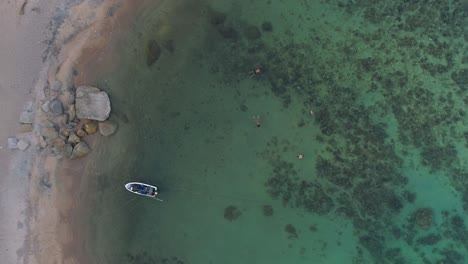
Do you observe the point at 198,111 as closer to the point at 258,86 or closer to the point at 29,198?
the point at 258,86

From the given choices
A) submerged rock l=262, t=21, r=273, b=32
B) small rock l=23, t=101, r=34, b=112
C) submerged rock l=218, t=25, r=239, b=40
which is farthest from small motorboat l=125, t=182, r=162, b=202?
submerged rock l=262, t=21, r=273, b=32

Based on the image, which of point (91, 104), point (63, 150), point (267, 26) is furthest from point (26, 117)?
point (267, 26)

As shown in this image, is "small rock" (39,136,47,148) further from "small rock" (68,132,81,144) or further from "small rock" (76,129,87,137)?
"small rock" (76,129,87,137)

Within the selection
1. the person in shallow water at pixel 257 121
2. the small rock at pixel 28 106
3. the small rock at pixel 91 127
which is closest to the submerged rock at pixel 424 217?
the person in shallow water at pixel 257 121

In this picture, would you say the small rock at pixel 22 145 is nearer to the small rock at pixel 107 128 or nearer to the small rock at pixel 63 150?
the small rock at pixel 63 150

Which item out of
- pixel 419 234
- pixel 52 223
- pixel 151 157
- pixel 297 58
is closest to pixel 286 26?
pixel 297 58
